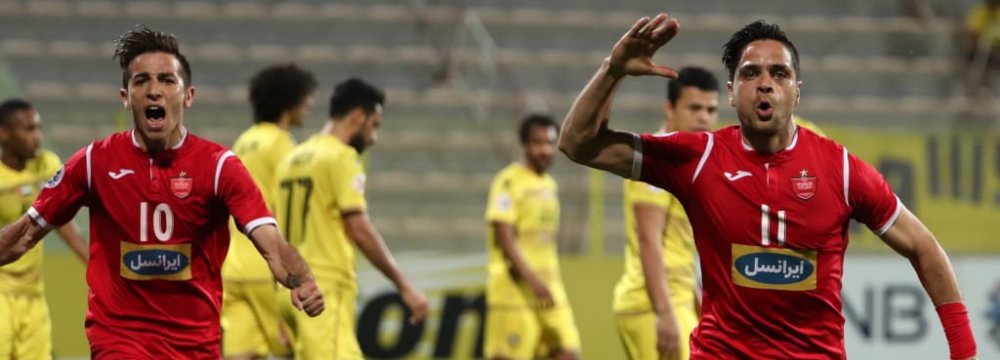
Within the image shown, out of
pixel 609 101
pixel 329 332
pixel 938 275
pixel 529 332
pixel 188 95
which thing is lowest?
pixel 529 332

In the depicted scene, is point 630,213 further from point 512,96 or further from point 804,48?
point 804,48

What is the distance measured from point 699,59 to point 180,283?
11.8 m

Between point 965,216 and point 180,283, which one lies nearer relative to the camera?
point 180,283

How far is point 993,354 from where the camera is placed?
39.7 ft

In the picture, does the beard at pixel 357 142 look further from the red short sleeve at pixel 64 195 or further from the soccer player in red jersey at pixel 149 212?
the red short sleeve at pixel 64 195

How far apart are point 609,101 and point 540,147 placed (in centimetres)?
651

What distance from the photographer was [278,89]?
9156 mm

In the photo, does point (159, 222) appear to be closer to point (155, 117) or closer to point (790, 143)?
point (155, 117)

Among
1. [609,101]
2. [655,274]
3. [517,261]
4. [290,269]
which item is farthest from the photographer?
[517,261]

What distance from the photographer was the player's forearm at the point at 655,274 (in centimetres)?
725

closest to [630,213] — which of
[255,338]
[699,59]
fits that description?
[255,338]

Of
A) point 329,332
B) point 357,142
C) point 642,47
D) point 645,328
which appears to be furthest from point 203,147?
point 645,328

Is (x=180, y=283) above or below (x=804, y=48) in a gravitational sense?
below

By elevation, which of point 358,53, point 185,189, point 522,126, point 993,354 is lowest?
point 993,354
